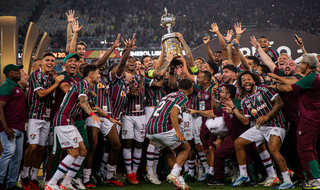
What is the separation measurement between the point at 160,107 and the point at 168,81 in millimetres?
1921

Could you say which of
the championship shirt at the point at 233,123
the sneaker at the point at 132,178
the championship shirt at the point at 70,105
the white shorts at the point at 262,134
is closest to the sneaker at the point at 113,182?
the sneaker at the point at 132,178

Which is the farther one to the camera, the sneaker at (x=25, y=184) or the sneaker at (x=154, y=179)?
the sneaker at (x=154, y=179)

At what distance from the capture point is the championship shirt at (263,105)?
5398 mm

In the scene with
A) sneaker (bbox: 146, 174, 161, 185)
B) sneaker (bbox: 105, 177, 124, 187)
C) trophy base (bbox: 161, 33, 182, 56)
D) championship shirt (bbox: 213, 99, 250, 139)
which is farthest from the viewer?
trophy base (bbox: 161, 33, 182, 56)

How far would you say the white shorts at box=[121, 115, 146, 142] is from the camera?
251 inches

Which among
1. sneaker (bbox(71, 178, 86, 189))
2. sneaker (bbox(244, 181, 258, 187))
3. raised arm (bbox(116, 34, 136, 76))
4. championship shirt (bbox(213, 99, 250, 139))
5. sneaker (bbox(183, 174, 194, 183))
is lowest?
sneaker (bbox(183, 174, 194, 183))

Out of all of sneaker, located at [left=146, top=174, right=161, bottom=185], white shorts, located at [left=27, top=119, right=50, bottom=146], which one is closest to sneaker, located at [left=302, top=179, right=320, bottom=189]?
sneaker, located at [left=146, top=174, right=161, bottom=185]

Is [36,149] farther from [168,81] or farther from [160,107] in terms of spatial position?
[168,81]

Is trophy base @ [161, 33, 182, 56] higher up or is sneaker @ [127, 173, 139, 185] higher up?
trophy base @ [161, 33, 182, 56]

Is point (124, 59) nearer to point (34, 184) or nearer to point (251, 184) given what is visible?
point (34, 184)

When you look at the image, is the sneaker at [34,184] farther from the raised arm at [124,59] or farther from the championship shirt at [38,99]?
the raised arm at [124,59]

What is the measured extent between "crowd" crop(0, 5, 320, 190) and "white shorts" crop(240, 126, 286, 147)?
0.02 meters

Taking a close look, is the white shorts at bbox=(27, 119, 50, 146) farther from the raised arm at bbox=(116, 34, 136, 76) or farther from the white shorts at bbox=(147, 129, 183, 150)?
the white shorts at bbox=(147, 129, 183, 150)

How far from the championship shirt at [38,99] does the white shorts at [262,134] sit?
12.6ft
